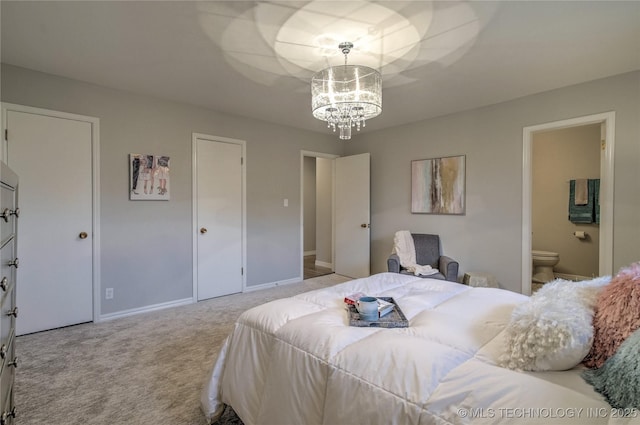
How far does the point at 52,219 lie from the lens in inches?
112

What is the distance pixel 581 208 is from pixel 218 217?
533 cm

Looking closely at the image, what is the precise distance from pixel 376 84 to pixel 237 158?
7.84 feet

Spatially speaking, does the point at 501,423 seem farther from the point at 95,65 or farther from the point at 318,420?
the point at 95,65

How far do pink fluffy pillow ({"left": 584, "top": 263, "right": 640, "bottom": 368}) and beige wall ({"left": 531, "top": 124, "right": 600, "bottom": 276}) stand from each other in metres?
4.51

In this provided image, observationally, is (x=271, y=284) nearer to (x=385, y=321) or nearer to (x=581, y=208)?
(x=385, y=321)

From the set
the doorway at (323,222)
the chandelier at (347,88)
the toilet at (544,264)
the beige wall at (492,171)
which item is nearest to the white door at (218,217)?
the doorway at (323,222)

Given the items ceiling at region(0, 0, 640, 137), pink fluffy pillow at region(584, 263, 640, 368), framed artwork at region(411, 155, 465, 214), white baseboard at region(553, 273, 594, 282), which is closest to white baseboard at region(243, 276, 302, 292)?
framed artwork at region(411, 155, 465, 214)

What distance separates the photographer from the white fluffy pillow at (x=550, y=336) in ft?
3.01

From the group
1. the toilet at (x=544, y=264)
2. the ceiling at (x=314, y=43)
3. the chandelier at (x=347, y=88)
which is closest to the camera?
the ceiling at (x=314, y=43)

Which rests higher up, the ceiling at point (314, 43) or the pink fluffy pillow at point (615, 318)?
the ceiling at point (314, 43)

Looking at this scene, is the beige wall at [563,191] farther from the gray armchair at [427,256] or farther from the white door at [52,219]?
the white door at [52,219]

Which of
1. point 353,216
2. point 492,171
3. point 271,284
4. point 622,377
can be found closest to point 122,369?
point 271,284

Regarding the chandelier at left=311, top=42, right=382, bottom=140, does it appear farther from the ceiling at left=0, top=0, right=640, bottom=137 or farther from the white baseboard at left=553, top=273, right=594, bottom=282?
the white baseboard at left=553, top=273, right=594, bottom=282

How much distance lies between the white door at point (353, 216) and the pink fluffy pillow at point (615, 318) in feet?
12.1
